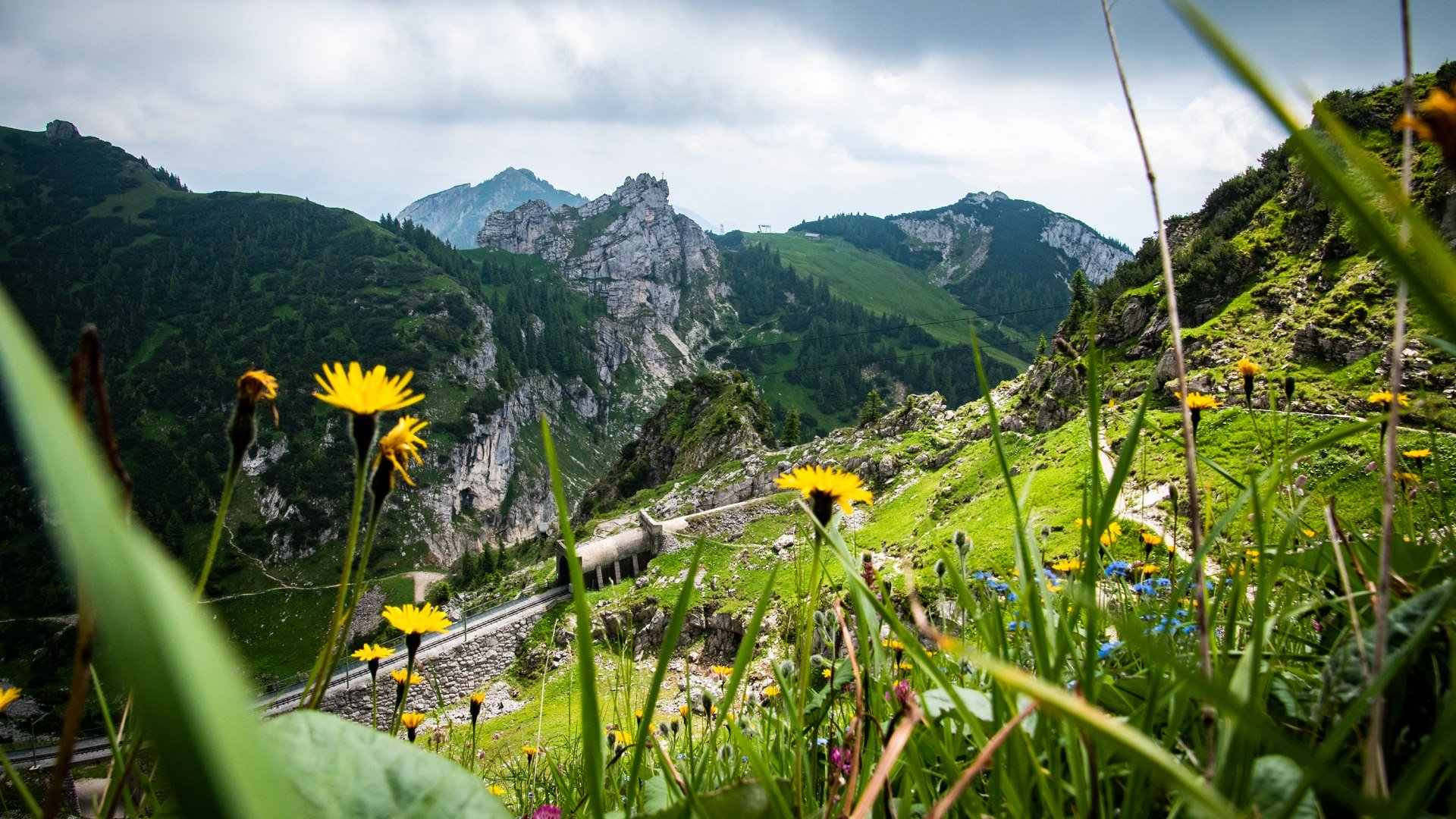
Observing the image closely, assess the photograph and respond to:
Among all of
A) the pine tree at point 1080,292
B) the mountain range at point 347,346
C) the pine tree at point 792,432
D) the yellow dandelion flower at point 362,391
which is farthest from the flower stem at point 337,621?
the pine tree at point 792,432

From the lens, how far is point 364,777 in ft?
3.62

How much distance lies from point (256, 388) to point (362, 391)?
1.40 ft

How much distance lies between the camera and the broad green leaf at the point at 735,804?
1117 millimetres

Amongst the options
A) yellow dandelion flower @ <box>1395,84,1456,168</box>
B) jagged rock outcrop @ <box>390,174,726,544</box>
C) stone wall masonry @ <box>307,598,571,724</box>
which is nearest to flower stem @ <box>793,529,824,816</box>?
yellow dandelion flower @ <box>1395,84,1456,168</box>

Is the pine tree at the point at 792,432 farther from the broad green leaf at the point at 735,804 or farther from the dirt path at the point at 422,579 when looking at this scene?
the broad green leaf at the point at 735,804

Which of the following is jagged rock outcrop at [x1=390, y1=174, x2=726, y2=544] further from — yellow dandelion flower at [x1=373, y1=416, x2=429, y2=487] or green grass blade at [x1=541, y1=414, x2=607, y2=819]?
green grass blade at [x1=541, y1=414, x2=607, y2=819]

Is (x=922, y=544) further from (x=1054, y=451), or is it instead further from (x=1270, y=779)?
(x=1270, y=779)

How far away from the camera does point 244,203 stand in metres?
161

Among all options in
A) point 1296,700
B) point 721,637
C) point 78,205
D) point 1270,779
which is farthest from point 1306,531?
point 78,205

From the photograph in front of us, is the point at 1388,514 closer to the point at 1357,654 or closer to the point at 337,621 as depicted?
the point at 1357,654

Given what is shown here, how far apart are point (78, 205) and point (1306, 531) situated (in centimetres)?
20372

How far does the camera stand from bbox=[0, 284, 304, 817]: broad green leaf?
0.31m

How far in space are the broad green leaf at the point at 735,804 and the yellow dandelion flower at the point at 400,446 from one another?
1020mm

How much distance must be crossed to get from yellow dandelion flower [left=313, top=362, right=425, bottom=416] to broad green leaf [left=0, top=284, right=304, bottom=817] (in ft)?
3.89
